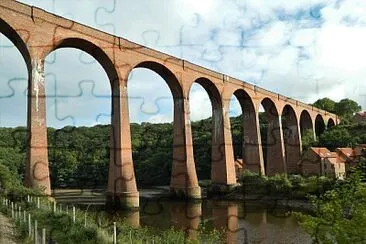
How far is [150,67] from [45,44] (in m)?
6.90

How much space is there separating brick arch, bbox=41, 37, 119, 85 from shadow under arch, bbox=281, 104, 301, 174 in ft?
63.6

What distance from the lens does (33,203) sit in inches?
447

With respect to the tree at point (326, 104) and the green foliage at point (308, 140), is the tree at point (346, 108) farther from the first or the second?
the green foliage at point (308, 140)

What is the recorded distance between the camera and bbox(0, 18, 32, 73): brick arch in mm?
14547

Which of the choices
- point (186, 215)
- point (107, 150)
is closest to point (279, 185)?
point (186, 215)

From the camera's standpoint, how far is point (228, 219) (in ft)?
51.4

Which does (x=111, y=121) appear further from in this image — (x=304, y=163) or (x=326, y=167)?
(x=304, y=163)

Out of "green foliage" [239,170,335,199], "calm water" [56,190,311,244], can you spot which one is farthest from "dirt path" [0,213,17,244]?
"green foliage" [239,170,335,199]

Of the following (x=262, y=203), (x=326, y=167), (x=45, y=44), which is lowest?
(x=262, y=203)

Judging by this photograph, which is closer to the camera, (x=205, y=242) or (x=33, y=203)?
(x=205, y=242)

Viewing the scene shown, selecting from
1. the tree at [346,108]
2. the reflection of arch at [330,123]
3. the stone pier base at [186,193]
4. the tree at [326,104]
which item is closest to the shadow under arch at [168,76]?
the stone pier base at [186,193]

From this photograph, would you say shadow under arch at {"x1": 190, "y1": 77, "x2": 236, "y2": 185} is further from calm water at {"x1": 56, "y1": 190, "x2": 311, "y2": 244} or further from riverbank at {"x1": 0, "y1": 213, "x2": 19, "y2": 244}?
riverbank at {"x1": 0, "y1": 213, "x2": 19, "y2": 244}

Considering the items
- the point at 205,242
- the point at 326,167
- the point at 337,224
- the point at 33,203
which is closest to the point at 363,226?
the point at 337,224

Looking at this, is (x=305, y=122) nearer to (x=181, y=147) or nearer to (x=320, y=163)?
(x=320, y=163)
